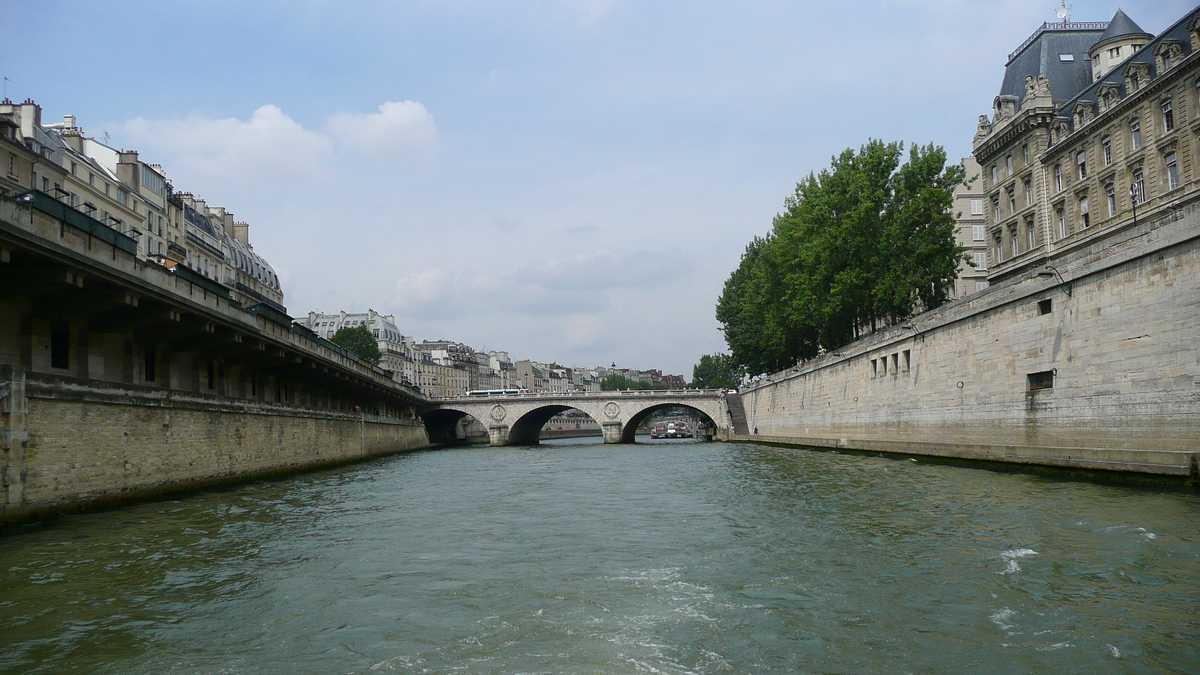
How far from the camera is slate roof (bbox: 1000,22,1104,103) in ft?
144

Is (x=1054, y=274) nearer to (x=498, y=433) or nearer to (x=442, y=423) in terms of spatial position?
(x=498, y=433)

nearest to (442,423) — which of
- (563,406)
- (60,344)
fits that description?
(563,406)

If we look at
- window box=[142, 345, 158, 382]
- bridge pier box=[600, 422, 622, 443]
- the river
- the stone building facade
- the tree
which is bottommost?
bridge pier box=[600, 422, 622, 443]

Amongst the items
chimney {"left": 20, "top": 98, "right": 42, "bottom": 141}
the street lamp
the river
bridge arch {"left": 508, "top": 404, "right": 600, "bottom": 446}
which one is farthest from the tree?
the street lamp

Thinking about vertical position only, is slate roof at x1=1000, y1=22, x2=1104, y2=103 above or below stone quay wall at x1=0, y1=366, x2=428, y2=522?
above

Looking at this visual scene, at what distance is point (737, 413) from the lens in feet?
234

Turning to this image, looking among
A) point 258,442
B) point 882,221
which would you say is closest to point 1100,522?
point 258,442

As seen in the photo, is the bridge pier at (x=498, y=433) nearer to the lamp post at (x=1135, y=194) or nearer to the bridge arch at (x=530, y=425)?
the bridge arch at (x=530, y=425)

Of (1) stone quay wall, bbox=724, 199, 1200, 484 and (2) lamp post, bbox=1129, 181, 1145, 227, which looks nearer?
(1) stone quay wall, bbox=724, 199, 1200, 484

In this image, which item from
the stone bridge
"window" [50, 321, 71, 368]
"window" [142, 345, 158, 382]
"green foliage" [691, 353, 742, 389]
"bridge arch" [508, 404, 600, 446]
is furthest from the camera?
"green foliage" [691, 353, 742, 389]

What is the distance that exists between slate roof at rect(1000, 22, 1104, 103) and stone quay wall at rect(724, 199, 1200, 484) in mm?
19509

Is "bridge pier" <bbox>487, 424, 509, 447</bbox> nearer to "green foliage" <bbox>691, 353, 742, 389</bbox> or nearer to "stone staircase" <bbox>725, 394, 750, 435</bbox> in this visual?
"stone staircase" <bbox>725, 394, 750, 435</bbox>

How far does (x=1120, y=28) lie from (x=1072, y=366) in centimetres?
2912

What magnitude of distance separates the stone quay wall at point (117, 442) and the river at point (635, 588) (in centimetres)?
96
